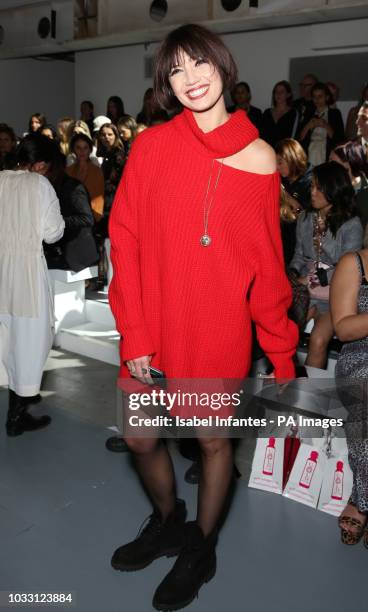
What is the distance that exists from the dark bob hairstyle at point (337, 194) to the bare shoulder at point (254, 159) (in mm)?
1874

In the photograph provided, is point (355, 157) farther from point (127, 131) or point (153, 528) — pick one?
point (127, 131)

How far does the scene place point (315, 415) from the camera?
114 inches

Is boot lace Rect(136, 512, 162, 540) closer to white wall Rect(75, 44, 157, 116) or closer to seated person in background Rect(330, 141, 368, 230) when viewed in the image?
seated person in background Rect(330, 141, 368, 230)

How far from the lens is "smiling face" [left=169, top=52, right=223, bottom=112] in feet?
5.82

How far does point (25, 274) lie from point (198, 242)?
161cm

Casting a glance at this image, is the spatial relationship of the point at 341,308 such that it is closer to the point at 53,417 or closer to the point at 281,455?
the point at 281,455

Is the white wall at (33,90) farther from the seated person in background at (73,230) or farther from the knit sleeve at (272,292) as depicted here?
the knit sleeve at (272,292)

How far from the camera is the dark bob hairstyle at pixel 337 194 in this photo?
3.67 m

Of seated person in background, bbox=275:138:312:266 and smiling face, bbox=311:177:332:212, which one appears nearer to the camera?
smiling face, bbox=311:177:332:212

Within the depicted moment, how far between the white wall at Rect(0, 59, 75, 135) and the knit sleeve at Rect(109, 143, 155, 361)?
35.9 ft

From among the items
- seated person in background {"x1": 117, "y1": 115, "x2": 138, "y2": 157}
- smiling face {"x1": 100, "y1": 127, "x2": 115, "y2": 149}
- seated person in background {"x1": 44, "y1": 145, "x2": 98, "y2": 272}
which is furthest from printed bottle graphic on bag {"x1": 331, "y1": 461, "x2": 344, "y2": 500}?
seated person in background {"x1": 117, "y1": 115, "x2": 138, "y2": 157}

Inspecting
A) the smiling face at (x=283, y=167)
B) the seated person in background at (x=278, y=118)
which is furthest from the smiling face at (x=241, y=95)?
the smiling face at (x=283, y=167)

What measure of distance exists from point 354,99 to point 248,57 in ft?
5.40

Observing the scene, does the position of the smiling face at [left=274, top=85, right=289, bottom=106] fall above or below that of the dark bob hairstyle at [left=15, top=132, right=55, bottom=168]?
above
